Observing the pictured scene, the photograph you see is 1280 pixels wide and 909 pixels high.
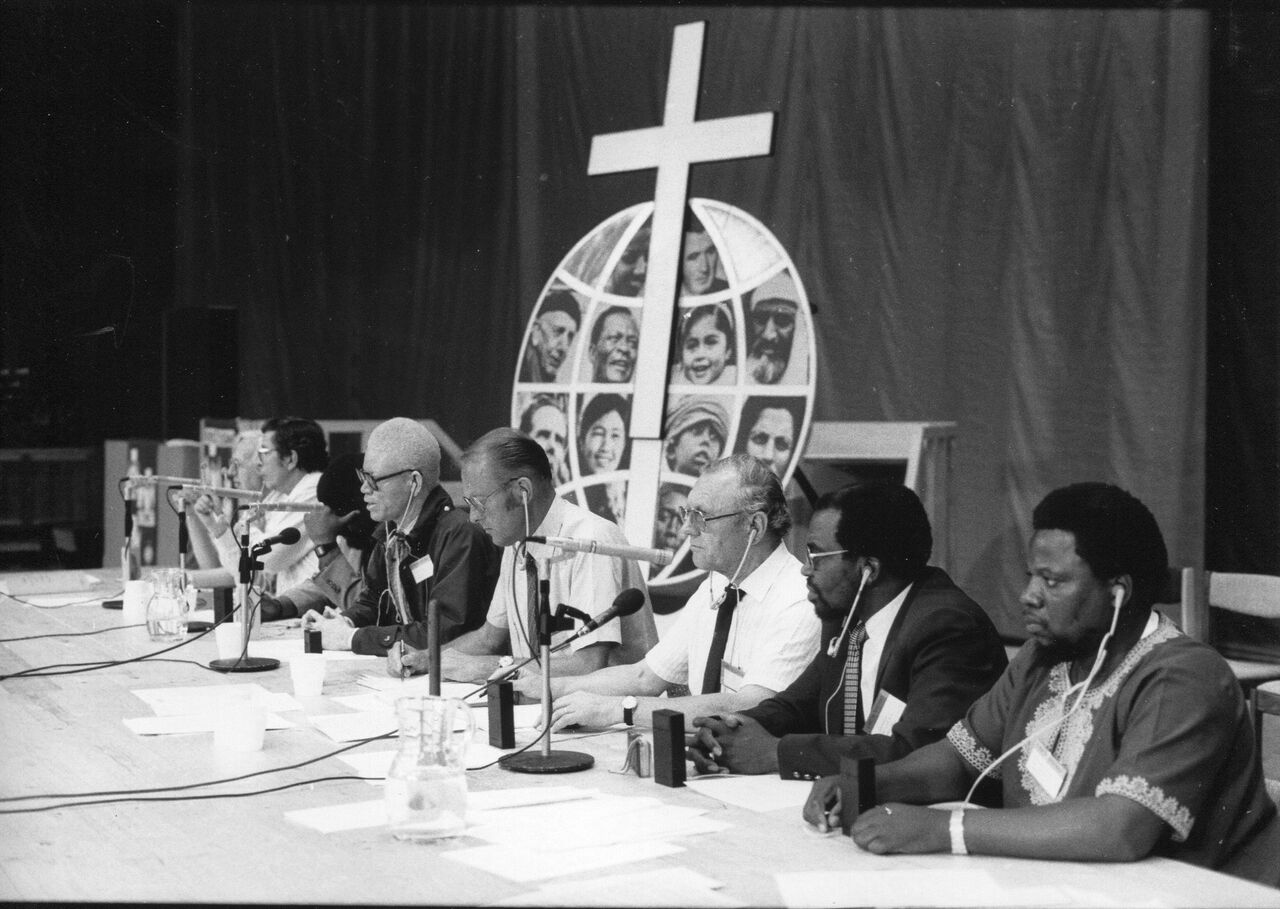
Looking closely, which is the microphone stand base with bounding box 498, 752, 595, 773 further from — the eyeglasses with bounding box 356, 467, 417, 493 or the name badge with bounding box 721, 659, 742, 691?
the eyeglasses with bounding box 356, 467, 417, 493

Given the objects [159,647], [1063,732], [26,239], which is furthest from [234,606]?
[26,239]

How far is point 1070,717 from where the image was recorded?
6.93 ft

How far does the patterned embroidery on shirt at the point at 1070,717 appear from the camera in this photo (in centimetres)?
204

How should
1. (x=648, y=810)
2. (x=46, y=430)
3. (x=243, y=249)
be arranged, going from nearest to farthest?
(x=648, y=810), (x=46, y=430), (x=243, y=249)

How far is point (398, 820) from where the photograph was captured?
1.93 metres

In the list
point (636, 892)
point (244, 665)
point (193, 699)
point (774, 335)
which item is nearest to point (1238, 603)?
point (774, 335)

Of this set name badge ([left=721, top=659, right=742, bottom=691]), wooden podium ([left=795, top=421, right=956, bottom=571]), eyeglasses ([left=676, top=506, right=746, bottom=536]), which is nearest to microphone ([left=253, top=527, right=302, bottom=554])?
eyeglasses ([left=676, top=506, right=746, bottom=536])

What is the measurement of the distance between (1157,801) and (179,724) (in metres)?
1.89

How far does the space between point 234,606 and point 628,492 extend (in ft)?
6.40

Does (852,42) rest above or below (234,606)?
above

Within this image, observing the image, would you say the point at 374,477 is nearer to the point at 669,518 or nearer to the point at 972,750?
the point at 669,518

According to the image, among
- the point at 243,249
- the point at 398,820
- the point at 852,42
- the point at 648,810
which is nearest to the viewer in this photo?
the point at 398,820

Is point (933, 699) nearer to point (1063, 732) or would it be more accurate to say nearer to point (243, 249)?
point (1063, 732)

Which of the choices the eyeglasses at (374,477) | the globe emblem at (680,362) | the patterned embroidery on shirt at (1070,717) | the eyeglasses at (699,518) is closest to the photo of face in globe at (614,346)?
the globe emblem at (680,362)
